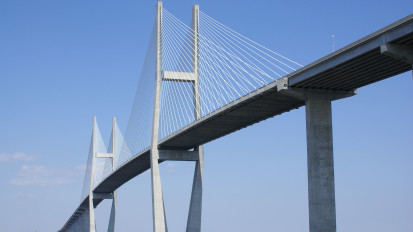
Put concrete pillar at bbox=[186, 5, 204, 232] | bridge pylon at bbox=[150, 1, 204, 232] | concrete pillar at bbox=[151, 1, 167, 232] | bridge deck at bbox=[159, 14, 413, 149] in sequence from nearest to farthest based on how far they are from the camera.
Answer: bridge deck at bbox=[159, 14, 413, 149], concrete pillar at bbox=[186, 5, 204, 232], bridge pylon at bbox=[150, 1, 204, 232], concrete pillar at bbox=[151, 1, 167, 232]

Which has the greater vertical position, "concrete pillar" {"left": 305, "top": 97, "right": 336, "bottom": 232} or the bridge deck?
the bridge deck

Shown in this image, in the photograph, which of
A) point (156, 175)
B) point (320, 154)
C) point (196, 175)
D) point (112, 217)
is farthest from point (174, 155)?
point (112, 217)

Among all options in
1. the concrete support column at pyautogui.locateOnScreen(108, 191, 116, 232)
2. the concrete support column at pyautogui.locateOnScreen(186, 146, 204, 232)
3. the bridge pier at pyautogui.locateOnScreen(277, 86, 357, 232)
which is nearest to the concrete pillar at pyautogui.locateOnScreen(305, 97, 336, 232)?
the bridge pier at pyautogui.locateOnScreen(277, 86, 357, 232)

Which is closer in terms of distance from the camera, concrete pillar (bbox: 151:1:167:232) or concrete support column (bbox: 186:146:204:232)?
concrete pillar (bbox: 151:1:167:232)

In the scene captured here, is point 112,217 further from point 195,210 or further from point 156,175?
point 156,175

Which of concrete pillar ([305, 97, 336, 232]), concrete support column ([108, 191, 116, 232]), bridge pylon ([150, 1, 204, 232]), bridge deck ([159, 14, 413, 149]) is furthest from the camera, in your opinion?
concrete support column ([108, 191, 116, 232])

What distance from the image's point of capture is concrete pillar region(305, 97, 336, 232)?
27516mm

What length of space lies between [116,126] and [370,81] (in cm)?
5868

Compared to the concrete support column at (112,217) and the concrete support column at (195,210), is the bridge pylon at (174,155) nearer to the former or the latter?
the concrete support column at (195,210)

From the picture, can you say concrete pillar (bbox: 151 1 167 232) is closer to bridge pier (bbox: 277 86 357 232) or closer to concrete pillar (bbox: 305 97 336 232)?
bridge pier (bbox: 277 86 357 232)

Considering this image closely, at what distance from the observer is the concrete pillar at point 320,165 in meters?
27.5

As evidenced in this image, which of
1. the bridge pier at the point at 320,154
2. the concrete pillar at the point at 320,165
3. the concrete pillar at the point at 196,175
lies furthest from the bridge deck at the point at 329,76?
the concrete pillar at the point at 196,175

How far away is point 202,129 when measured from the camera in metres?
38.9

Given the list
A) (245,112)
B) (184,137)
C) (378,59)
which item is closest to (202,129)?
(184,137)
